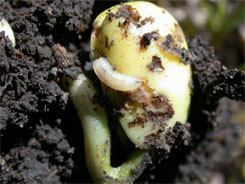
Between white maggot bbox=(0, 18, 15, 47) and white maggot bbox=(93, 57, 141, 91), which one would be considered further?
white maggot bbox=(0, 18, 15, 47)

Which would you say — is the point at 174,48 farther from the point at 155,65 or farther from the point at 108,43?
the point at 108,43

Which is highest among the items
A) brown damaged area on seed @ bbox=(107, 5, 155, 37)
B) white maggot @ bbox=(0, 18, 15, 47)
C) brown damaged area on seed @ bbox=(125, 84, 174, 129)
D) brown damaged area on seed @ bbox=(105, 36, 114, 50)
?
brown damaged area on seed @ bbox=(107, 5, 155, 37)

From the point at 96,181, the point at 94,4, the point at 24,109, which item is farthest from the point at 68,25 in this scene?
the point at 96,181

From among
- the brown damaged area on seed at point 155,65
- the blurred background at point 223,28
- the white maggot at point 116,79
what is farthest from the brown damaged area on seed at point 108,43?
the blurred background at point 223,28

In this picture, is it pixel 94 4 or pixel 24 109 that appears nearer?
pixel 24 109

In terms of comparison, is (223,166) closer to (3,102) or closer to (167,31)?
(167,31)

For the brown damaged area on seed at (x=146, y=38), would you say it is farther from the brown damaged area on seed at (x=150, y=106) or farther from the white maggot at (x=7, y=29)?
the white maggot at (x=7, y=29)

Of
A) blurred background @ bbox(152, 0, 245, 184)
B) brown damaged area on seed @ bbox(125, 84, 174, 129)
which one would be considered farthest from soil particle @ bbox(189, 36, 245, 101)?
blurred background @ bbox(152, 0, 245, 184)

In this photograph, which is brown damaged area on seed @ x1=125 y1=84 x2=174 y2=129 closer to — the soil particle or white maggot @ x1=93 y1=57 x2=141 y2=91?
white maggot @ x1=93 y1=57 x2=141 y2=91
